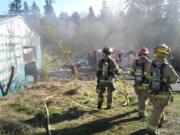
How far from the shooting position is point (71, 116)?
1104cm

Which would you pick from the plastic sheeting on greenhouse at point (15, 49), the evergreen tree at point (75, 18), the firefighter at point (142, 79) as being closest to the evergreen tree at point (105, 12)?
the evergreen tree at point (75, 18)

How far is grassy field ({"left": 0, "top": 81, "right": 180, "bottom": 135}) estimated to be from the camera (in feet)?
31.2

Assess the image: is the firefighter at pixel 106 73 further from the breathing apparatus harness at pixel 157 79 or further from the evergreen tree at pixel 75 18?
the evergreen tree at pixel 75 18

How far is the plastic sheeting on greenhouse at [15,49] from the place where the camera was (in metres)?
18.1

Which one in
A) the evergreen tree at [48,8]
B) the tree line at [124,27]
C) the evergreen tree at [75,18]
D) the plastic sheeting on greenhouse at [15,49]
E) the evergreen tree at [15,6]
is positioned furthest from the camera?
the evergreen tree at [48,8]

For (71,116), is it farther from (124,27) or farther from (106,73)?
(124,27)

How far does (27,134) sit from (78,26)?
2892 inches

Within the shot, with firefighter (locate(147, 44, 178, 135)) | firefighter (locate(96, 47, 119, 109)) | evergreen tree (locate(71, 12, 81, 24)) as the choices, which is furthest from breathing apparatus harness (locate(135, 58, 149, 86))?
evergreen tree (locate(71, 12, 81, 24))

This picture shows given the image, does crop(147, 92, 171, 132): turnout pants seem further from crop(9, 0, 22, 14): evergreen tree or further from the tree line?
crop(9, 0, 22, 14): evergreen tree

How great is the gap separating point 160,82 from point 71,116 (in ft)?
10.6

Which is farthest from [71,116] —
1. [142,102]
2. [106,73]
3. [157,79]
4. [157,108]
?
[157,79]

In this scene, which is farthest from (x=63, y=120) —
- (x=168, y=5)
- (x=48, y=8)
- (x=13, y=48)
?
(x=48, y=8)

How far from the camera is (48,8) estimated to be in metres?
99.2

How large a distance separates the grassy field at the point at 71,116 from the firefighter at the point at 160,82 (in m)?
0.76
